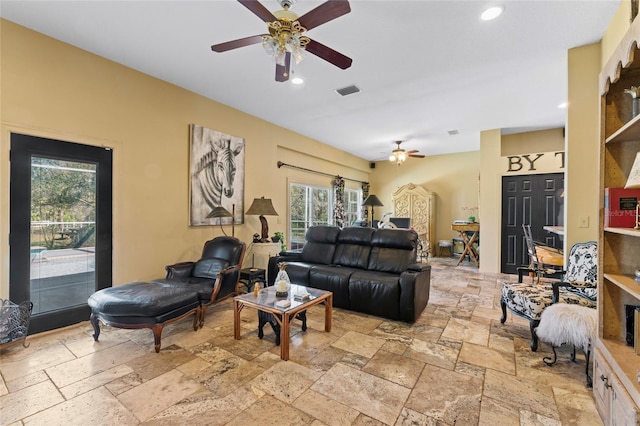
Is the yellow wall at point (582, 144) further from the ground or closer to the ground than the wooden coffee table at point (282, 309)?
further from the ground

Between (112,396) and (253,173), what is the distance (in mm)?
3773

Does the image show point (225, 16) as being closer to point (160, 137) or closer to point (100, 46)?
point (100, 46)

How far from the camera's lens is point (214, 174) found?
4.37m

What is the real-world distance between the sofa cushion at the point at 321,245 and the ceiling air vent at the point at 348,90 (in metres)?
2.04

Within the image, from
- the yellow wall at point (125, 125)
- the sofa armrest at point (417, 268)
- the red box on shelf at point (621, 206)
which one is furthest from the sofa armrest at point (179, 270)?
the red box on shelf at point (621, 206)

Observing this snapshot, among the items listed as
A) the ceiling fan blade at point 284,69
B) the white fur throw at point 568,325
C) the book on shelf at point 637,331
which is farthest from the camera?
the ceiling fan blade at point 284,69

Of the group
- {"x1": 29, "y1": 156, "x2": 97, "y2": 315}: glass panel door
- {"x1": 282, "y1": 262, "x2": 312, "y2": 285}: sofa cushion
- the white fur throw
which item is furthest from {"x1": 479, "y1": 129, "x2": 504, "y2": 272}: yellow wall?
{"x1": 29, "y1": 156, "x2": 97, "y2": 315}: glass panel door

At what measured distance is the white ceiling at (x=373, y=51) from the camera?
2398 millimetres

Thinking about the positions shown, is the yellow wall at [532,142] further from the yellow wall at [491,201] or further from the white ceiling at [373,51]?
the white ceiling at [373,51]

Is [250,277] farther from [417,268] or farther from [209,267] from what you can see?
[417,268]

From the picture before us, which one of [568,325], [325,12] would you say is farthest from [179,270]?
[568,325]

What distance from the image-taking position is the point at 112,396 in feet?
6.20

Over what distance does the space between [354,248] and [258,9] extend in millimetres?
3103

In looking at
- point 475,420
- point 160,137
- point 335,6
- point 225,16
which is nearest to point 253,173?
point 160,137
